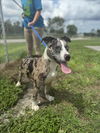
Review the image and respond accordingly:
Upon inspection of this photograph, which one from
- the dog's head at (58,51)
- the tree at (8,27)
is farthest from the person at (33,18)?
the tree at (8,27)

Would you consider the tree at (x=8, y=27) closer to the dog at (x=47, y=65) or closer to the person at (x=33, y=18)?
the person at (x=33, y=18)

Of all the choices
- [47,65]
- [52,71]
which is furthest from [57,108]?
[47,65]

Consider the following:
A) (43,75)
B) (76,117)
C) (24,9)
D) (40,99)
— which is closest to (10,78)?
(40,99)

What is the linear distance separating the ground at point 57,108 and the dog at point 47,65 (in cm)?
23

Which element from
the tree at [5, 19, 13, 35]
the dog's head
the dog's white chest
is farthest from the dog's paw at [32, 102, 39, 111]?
the tree at [5, 19, 13, 35]

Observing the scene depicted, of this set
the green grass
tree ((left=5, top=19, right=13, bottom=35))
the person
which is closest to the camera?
the green grass

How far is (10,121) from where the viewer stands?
7.38 ft

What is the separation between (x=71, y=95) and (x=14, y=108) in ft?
3.86

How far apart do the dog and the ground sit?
230 mm

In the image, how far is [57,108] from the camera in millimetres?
2648

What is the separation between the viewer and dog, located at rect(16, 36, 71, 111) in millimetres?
2224

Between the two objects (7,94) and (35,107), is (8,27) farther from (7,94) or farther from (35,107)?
(35,107)

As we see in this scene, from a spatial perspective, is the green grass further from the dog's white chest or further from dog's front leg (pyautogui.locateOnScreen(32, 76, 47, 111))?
the dog's white chest

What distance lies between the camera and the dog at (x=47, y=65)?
2.22 m
